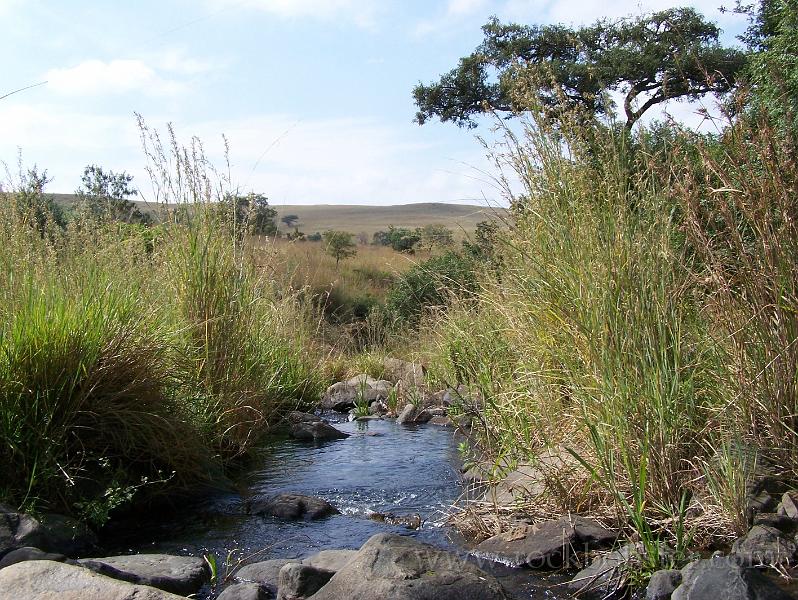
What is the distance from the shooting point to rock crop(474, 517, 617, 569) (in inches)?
153

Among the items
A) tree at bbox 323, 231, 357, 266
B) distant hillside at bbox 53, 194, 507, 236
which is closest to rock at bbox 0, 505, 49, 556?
tree at bbox 323, 231, 357, 266

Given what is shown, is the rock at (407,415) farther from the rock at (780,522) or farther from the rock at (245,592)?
the rock at (780,522)

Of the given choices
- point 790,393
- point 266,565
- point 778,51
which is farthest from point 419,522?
point 778,51

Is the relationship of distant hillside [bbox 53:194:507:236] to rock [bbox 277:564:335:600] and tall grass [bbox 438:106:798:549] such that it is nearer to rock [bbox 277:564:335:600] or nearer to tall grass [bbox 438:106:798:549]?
tall grass [bbox 438:106:798:549]

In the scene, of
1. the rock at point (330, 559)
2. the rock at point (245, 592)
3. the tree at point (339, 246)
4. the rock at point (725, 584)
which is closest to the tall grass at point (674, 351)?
the rock at point (725, 584)

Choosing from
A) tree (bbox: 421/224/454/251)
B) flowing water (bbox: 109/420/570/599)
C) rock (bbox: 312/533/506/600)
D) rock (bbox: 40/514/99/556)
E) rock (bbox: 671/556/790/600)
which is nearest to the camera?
rock (bbox: 671/556/790/600)

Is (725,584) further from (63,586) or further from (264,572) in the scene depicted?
(63,586)

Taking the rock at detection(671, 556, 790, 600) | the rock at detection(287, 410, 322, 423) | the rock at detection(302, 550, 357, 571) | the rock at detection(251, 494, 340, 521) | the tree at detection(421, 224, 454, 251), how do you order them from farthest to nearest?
1. the tree at detection(421, 224, 454, 251)
2. the rock at detection(287, 410, 322, 423)
3. the rock at detection(251, 494, 340, 521)
4. the rock at detection(302, 550, 357, 571)
5. the rock at detection(671, 556, 790, 600)

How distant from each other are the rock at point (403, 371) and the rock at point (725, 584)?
6.94 meters

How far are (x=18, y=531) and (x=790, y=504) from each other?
12.3 feet

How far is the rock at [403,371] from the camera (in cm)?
1041

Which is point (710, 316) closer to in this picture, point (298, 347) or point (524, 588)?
point (524, 588)

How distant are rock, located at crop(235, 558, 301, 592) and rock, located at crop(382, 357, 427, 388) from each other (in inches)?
242

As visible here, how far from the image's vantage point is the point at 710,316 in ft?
13.8
